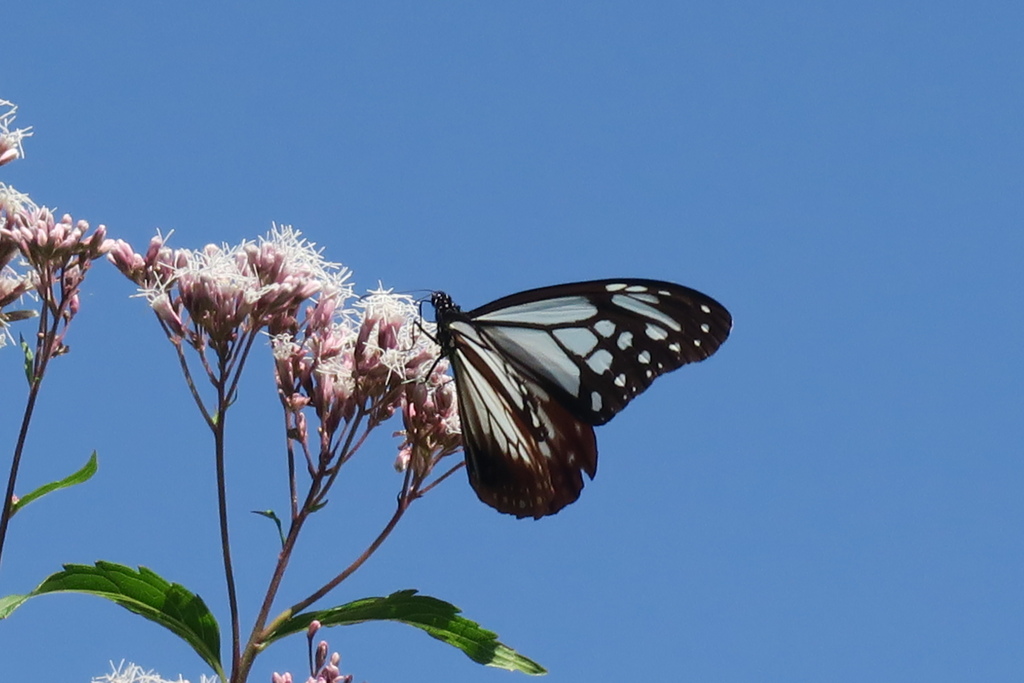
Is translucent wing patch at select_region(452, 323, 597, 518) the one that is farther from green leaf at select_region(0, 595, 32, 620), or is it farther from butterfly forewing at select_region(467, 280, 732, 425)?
green leaf at select_region(0, 595, 32, 620)

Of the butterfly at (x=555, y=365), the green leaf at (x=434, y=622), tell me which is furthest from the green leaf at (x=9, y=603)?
the butterfly at (x=555, y=365)

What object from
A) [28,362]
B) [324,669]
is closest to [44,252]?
[28,362]

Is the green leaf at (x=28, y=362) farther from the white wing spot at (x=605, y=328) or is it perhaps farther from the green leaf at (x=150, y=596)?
the white wing spot at (x=605, y=328)

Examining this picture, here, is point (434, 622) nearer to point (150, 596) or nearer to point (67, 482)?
point (150, 596)

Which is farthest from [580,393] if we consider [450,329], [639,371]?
[450,329]

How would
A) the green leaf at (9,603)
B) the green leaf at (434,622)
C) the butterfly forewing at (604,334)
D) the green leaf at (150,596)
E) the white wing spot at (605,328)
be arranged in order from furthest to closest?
the white wing spot at (605,328) < the butterfly forewing at (604,334) < the green leaf at (434,622) < the green leaf at (150,596) < the green leaf at (9,603)

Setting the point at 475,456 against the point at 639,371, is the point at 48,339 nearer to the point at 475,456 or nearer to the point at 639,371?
the point at 475,456
